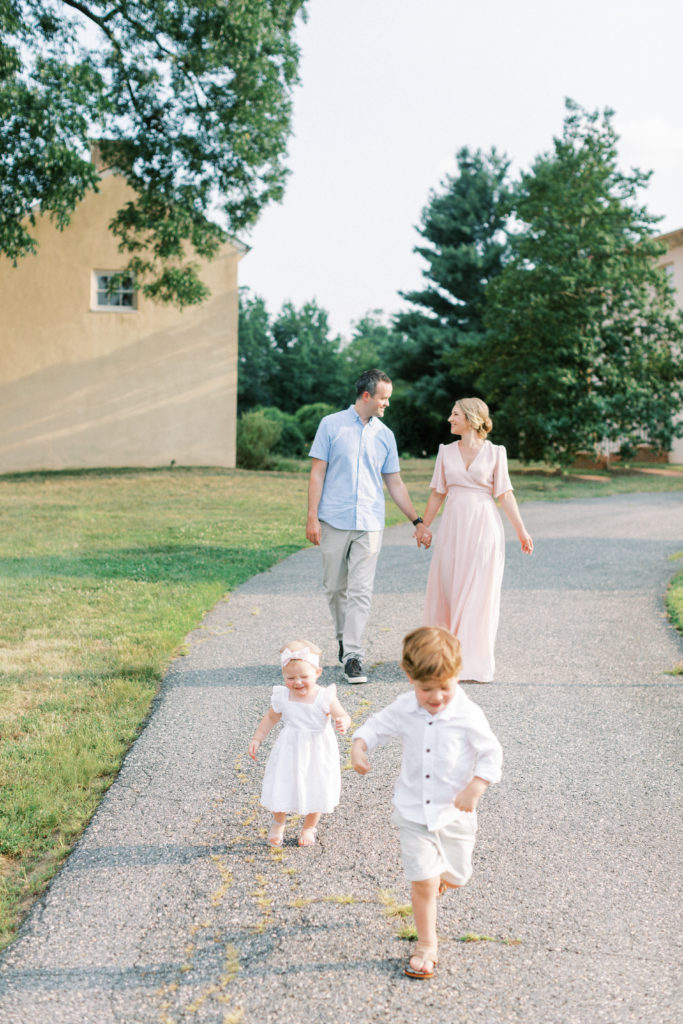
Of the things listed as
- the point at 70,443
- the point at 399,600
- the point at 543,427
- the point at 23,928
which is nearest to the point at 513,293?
the point at 543,427

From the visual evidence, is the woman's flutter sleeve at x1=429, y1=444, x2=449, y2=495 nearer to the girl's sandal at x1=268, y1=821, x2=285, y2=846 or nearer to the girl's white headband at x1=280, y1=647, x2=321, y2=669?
the girl's white headband at x1=280, y1=647, x2=321, y2=669

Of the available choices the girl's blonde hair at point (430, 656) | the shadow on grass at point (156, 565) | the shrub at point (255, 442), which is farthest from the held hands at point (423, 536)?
the shrub at point (255, 442)

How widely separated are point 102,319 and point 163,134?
19.5 ft

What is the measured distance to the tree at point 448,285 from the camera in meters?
37.7

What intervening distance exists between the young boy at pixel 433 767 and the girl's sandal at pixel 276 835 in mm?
892

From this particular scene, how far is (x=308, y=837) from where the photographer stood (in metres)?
3.97

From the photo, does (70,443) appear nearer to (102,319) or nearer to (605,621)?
(102,319)

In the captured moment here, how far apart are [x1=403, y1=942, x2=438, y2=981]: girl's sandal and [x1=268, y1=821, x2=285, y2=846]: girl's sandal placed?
99 centimetres

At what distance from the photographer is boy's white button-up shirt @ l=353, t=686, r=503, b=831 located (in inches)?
124

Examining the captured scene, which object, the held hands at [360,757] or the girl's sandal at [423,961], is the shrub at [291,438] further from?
the girl's sandal at [423,961]

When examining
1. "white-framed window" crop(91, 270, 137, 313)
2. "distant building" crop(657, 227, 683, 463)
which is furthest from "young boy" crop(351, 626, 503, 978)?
"distant building" crop(657, 227, 683, 463)

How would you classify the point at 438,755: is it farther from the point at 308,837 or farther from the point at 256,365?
the point at 256,365

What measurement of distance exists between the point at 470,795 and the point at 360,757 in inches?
14.5

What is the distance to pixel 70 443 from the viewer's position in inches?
1022
